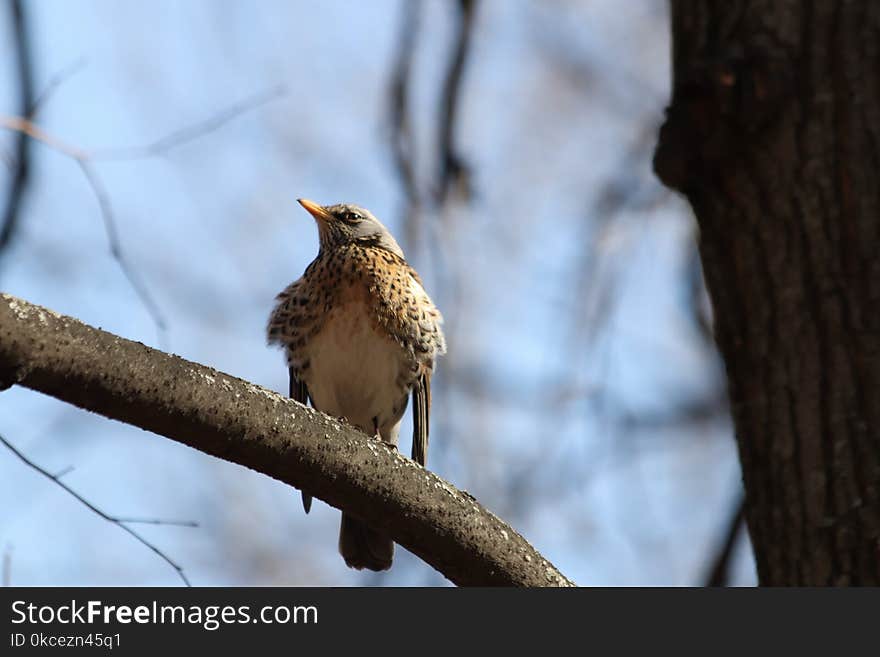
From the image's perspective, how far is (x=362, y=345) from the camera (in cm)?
573

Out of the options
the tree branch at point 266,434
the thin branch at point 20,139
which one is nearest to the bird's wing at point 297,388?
the thin branch at point 20,139

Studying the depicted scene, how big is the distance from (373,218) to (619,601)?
363cm

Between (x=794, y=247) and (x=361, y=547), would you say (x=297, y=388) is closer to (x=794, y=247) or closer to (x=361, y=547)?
(x=361, y=547)

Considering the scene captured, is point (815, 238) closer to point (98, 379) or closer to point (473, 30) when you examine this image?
point (473, 30)

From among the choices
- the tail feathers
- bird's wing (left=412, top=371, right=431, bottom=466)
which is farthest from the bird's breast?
the tail feathers

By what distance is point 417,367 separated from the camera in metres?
5.86

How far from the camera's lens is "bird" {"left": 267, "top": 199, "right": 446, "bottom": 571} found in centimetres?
572

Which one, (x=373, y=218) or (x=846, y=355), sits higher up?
(x=373, y=218)

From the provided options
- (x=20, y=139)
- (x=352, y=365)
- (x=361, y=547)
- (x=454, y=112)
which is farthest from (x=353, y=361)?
(x=20, y=139)

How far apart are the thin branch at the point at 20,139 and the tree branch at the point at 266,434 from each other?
1.52m

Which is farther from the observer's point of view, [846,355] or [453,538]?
[846,355]

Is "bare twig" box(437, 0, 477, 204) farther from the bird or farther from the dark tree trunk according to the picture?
the dark tree trunk

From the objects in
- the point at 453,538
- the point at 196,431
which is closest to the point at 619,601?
the point at 453,538

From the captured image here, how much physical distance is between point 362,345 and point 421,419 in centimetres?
53
